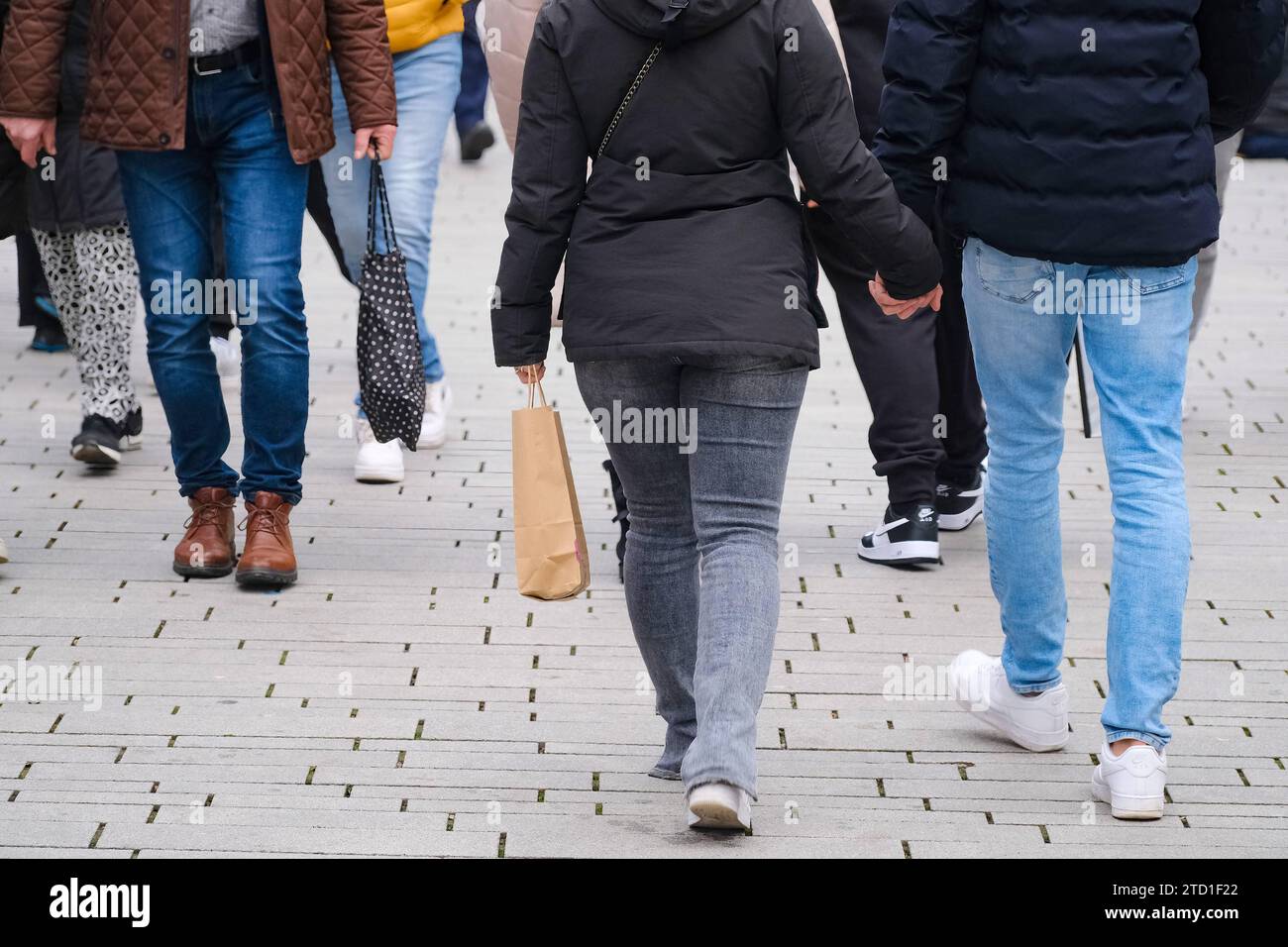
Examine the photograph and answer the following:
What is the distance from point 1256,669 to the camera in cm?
469

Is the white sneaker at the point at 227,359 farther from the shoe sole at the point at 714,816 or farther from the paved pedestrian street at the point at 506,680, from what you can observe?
the shoe sole at the point at 714,816

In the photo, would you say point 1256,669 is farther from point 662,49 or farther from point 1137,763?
point 662,49

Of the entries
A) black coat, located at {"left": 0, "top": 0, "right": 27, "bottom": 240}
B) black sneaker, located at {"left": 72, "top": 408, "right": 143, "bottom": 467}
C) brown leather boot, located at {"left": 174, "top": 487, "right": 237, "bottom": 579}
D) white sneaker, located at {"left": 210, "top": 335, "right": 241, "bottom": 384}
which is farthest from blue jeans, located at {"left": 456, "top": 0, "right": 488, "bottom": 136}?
brown leather boot, located at {"left": 174, "top": 487, "right": 237, "bottom": 579}

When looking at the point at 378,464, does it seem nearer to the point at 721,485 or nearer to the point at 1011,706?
the point at 1011,706

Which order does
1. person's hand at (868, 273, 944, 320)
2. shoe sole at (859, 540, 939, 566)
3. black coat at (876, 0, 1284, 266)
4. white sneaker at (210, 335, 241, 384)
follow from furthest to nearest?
1. white sneaker at (210, 335, 241, 384)
2. shoe sole at (859, 540, 939, 566)
3. person's hand at (868, 273, 944, 320)
4. black coat at (876, 0, 1284, 266)

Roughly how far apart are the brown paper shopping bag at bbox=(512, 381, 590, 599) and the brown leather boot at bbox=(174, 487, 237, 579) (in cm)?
181

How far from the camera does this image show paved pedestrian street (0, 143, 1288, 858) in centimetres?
374

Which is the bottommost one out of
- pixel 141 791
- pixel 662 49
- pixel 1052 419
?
pixel 141 791

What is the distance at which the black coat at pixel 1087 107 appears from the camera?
3635mm

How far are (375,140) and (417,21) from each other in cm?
92

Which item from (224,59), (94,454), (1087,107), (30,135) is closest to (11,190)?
(30,135)

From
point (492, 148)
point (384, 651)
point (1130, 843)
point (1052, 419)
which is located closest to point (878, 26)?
point (1052, 419)

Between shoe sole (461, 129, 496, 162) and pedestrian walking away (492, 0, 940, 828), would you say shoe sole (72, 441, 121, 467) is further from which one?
shoe sole (461, 129, 496, 162)

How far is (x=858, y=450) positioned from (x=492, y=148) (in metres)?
7.87
